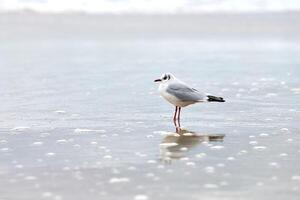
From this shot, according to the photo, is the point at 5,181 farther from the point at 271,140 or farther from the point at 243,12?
the point at 243,12

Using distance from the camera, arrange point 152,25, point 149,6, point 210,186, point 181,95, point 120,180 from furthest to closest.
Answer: point 149,6 < point 152,25 < point 181,95 < point 120,180 < point 210,186

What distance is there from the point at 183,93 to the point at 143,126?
0.54 m

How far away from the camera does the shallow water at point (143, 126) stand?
14.1ft

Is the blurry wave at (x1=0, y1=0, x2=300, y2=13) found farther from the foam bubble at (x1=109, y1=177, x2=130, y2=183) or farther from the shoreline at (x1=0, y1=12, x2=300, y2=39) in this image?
the foam bubble at (x1=109, y1=177, x2=130, y2=183)

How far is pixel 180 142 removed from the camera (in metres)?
5.53

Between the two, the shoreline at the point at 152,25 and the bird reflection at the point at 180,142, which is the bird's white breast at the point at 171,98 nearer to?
the bird reflection at the point at 180,142

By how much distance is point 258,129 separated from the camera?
5.95 metres

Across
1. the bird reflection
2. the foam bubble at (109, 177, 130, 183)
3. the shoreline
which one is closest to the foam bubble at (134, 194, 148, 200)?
the foam bubble at (109, 177, 130, 183)

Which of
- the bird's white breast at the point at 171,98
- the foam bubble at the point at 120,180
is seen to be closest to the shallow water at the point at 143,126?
the foam bubble at the point at 120,180

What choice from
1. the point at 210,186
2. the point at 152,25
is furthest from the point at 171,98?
the point at 152,25

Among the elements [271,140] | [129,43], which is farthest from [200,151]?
[129,43]

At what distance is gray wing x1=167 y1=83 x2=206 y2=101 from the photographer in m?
6.43

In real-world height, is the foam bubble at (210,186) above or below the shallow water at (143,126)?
below

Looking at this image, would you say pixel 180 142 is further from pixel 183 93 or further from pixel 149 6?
pixel 149 6
